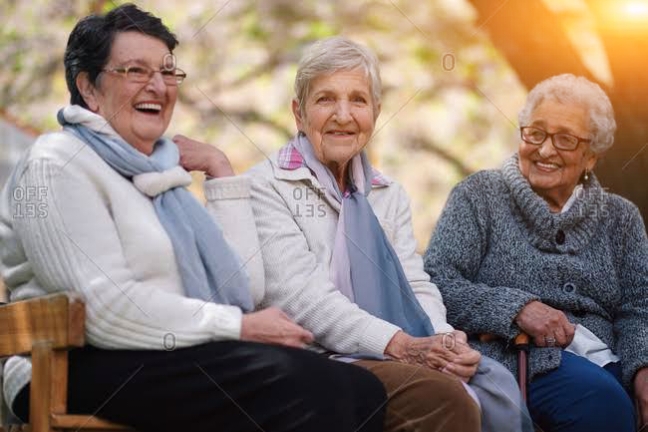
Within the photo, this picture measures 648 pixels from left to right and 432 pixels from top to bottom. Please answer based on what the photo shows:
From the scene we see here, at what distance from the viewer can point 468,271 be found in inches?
164

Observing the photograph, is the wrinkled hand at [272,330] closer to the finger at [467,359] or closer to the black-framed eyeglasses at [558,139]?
the finger at [467,359]

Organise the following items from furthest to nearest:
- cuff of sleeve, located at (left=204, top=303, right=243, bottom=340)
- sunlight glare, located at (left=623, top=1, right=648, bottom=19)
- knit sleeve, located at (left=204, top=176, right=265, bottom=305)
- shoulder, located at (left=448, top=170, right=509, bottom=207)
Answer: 1. sunlight glare, located at (left=623, top=1, right=648, bottom=19)
2. shoulder, located at (left=448, top=170, right=509, bottom=207)
3. knit sleeve, located at (left=204, top=176, right=265, bottom=305)
4. cuff of sleeve, located at (left=204, top=303, right=243, bottom=340)

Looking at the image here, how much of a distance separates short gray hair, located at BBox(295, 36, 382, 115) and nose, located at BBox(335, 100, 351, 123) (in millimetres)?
104

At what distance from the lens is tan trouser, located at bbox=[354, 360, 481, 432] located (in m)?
3.40

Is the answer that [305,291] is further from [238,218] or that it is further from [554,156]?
[554,156]

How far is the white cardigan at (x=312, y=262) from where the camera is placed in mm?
→ 3633

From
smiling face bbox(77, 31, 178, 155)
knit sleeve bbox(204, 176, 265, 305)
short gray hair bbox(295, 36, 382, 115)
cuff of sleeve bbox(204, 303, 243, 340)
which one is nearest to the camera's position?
cuff of sleeve bbox(204, 303, 243, 340)

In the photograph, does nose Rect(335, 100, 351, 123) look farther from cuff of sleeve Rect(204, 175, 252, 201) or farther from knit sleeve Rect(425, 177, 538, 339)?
knit sleeve Rect(425, 177, 538, 339)

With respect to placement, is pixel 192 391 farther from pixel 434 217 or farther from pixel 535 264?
pixel 434 217

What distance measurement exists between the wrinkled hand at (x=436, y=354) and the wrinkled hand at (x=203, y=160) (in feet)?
2.25

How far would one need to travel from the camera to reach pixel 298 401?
120 inches

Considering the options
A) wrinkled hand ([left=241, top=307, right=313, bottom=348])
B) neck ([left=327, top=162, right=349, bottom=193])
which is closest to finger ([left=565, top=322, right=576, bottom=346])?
neck ([left=327, top=162, right=349, bottom=193])

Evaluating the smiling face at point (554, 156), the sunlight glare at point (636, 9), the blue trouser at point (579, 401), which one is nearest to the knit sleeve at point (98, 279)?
the blue trouser at point (579, 401)

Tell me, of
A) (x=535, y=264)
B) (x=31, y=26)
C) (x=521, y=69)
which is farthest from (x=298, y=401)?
(x=31, y=26)
